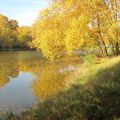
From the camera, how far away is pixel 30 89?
23.6 metres

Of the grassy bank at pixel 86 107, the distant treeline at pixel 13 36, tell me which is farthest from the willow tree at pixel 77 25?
the distant treeline at pixel 13 36

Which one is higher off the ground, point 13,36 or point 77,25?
point 77,25

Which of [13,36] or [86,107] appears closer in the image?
[86,107]

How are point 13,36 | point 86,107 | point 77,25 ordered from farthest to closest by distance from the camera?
point 13,36
point 77,25
point 86,107

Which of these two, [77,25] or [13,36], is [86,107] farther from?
[13,36]

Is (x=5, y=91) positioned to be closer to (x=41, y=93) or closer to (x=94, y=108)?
(x=41, y=93)

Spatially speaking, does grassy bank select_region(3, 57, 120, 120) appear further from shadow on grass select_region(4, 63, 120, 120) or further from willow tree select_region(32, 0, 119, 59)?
willow tree select_region(32, 0, 119, 59)

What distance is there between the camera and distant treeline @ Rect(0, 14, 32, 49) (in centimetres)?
9696

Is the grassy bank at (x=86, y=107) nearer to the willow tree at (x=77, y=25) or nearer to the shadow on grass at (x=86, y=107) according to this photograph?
the shadow on grass at (x=86, y=107)

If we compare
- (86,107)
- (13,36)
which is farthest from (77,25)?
(13,36)

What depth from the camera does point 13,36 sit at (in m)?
104

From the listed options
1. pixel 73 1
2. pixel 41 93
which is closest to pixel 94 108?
pixel 41 93

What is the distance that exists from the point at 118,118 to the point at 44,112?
262 centimetres

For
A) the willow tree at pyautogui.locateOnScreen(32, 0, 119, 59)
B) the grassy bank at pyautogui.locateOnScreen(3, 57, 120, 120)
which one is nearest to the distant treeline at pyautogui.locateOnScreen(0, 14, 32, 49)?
the willow tree at pyautogui.locateOnScreen(32, 0, 119, 59)
